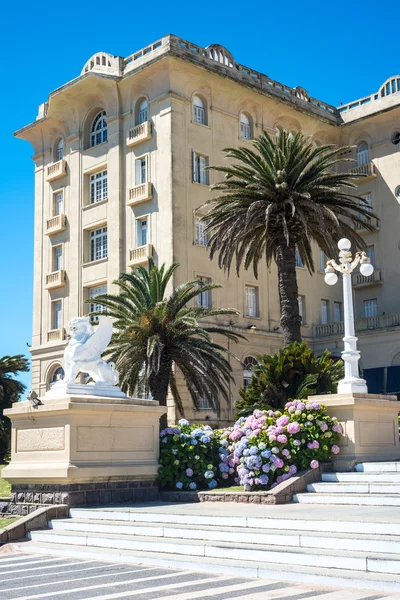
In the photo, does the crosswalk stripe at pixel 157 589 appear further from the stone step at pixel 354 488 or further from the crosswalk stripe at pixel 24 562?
the stone step at pixel 354 488

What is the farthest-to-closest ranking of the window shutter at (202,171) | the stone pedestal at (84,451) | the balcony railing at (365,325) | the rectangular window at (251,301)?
1. the rectangular window at (251,301)
2. the window shutter at (202,171)
3. the balcony railing at (365,325)
4. the stone pedestal at (84,451)

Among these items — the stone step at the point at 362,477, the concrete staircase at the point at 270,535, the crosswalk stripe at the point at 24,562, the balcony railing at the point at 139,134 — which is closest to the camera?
the concrete staircase at the point at 270,535

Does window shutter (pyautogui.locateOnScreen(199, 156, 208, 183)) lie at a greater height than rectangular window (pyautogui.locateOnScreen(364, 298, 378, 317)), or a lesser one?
greater

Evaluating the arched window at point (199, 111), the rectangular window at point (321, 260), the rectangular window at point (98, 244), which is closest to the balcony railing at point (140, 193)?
the rectangular window at point (98, 244)

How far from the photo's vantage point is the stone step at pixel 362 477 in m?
15.1

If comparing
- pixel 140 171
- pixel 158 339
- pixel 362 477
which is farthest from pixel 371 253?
pixel 362 477

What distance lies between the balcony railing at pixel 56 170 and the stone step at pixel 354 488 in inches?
1419

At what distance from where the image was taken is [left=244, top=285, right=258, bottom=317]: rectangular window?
44.1 m

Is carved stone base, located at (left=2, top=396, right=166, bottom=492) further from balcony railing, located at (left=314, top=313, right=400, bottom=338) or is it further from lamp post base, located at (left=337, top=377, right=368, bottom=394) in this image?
balcony railing, located at (left=314, top=313, right=400, bottom=338)

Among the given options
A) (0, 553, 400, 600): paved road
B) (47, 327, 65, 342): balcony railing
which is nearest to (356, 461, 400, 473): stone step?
(0, 553, 400, 600): paved road

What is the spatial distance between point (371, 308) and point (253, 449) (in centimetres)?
3283

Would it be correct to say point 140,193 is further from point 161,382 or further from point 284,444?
point 284,444

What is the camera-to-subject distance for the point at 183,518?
1323cm

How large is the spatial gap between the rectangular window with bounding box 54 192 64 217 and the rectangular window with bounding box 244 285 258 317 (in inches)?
497
